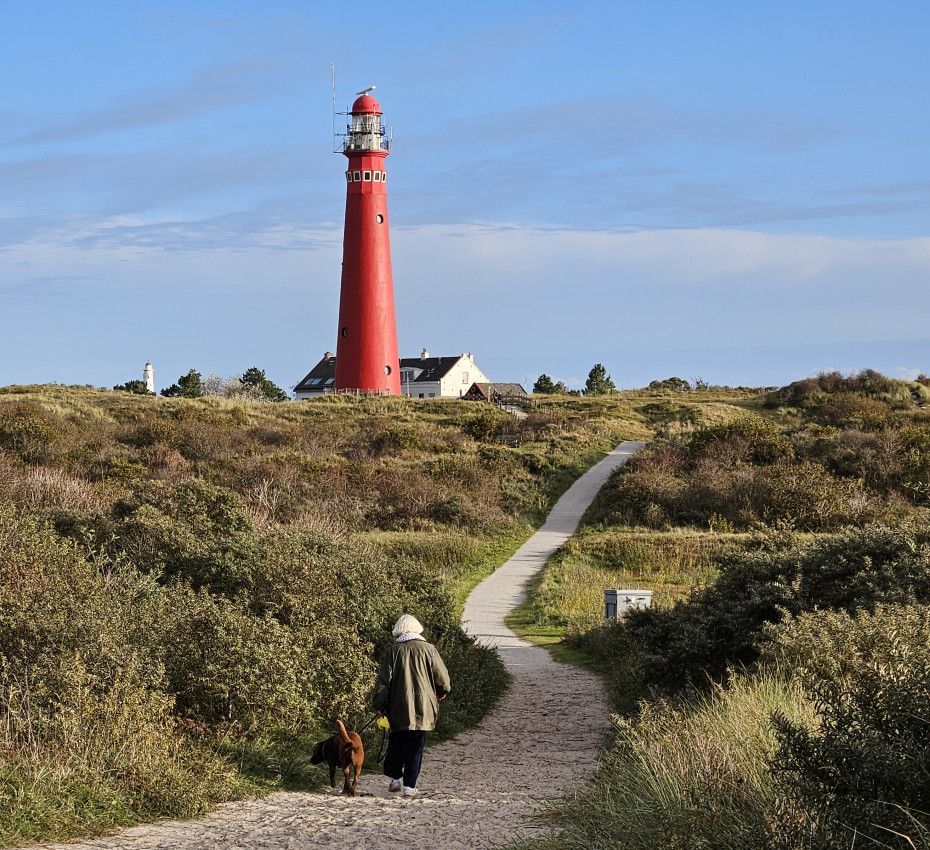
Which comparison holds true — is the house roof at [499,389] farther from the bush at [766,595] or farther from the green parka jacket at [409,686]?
the green parka jacket at [409,686]

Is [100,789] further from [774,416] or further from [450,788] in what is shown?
[774,416]

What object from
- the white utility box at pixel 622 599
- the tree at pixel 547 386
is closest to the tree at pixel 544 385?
the tree at pixel 547 386

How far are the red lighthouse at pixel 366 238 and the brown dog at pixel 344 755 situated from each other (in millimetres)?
42753

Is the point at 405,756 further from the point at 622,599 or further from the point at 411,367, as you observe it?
the point at 411,367

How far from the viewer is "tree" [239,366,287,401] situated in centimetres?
7894

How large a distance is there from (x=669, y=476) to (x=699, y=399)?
28.1 m

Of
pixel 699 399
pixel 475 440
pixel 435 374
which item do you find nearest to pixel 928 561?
pixel 475 440

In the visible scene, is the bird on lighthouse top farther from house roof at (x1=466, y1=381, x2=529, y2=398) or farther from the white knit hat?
the white knit hat

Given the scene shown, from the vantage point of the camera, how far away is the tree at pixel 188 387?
2820 inches

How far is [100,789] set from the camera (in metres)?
7.52

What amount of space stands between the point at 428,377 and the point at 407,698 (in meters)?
74.3

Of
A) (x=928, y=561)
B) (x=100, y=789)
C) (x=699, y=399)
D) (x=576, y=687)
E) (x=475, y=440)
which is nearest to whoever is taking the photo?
(x=100, y=789)

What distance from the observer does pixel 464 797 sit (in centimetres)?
868

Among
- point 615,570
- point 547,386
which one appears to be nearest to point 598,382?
point 547,386
